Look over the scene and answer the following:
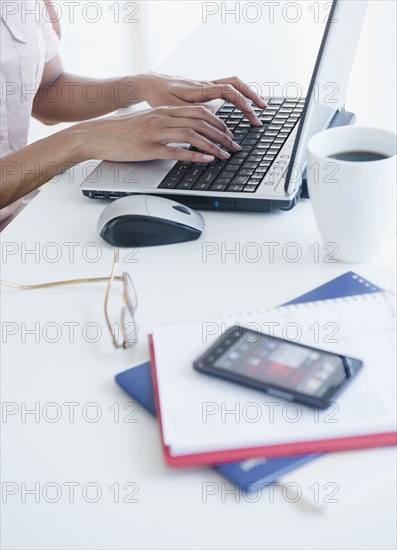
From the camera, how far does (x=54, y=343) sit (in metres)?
0.77

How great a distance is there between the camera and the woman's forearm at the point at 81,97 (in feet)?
4.54

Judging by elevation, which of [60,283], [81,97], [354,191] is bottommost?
[81,97]

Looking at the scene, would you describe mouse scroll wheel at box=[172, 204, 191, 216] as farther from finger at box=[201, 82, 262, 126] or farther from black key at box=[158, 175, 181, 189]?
finger at box=[201, 82, 262, 126]

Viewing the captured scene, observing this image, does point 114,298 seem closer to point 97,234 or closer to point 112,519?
point 97,234

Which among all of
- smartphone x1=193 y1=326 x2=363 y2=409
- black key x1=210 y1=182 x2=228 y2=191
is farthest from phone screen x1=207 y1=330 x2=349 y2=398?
black key x1=210 y1=182 x2=228 y2=191

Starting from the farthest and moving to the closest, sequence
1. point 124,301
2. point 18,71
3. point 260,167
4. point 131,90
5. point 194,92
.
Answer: point 18,71, point 131,90, point 194,92, point 260,167, point 124,301

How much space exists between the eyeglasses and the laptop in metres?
0.17

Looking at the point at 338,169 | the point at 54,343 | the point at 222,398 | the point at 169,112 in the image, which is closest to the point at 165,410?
the point at 222,398

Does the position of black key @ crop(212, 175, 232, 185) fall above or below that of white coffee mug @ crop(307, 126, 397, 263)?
below

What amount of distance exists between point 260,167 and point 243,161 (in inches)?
1.2

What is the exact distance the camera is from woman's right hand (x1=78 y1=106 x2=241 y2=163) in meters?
1.03

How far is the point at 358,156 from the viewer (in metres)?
0.87

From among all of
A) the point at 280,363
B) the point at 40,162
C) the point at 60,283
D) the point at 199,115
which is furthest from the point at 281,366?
the point at 40,162

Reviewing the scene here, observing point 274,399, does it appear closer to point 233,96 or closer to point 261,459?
point 261,459
